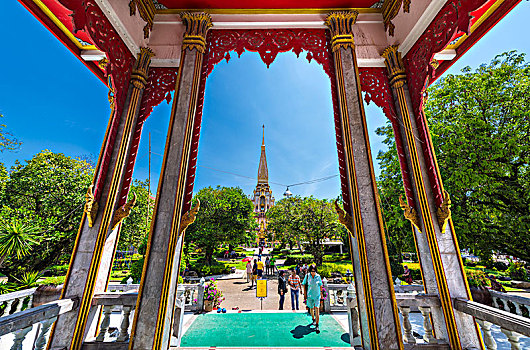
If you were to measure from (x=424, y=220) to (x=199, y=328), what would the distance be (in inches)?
A: 215

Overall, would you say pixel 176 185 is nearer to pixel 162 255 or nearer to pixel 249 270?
pixel 162 255

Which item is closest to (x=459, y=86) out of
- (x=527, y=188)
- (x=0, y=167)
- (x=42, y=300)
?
(x=527, y=188)

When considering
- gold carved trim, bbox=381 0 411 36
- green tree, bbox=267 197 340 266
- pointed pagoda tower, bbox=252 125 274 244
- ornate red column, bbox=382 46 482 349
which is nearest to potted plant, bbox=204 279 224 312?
ornate red column, bbox=382 46 482 349

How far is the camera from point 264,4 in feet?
14.5

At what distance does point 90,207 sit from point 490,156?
10843 mm

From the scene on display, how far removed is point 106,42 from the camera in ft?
12.3

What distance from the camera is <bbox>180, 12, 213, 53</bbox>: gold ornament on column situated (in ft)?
13.7

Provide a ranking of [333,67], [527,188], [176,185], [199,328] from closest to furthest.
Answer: [176,185] < [333,67] < [199,328] < [527,188]

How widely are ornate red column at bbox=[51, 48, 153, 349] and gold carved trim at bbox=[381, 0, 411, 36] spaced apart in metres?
5.03

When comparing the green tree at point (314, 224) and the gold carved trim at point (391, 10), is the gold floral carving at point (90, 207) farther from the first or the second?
the green tree at point (314, 224)

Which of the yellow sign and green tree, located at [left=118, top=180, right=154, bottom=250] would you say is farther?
green tree, located at [left=118, top=180, right=154, bottom=250]

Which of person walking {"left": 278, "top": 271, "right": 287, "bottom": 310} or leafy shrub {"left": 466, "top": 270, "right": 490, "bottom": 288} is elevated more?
leafy shrub {"left": 466, "top": 270, "right": 490, "bottom": 288}

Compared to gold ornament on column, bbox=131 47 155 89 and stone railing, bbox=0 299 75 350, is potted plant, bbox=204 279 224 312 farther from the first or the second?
gold ornament on column, bbox=131 47 155 89

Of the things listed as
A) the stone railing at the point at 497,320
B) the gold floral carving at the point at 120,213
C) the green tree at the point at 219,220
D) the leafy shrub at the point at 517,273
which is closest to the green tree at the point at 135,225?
the green tree at the point at 219,220
